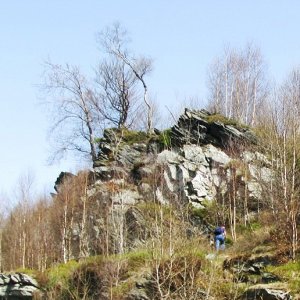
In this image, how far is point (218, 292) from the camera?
66.4 ft

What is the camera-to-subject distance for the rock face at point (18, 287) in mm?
Answer: 26500

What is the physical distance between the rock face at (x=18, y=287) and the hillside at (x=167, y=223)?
303mm

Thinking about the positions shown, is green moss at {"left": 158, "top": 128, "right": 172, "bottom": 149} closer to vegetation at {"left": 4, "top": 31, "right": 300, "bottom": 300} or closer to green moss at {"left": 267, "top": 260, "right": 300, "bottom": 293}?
vegetation at {"left": 4, "top": 31, "right": 300, "bottom": 300}

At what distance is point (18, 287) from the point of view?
88.3 ft

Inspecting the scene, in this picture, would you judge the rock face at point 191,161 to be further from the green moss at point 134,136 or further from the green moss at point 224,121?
the green moss at point 134,136

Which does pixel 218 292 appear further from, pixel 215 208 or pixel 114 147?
pixel 114 147

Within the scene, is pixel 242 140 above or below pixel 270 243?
above

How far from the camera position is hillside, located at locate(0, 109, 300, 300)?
2083 centimetres

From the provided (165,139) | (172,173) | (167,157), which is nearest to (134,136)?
(165,139)

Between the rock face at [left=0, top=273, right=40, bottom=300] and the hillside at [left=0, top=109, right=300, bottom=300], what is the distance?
303mm

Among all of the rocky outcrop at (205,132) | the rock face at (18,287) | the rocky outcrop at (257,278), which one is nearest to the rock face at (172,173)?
the rocky outcrop at (205,132)

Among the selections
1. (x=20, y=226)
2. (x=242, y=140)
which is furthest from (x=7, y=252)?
(x=242, y=140)

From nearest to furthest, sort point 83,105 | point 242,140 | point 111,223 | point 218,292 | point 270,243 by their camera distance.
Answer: point 218,292 < point 270,243 < point 111,223 < point 242,140 < point 83,105

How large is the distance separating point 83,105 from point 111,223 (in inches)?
592
